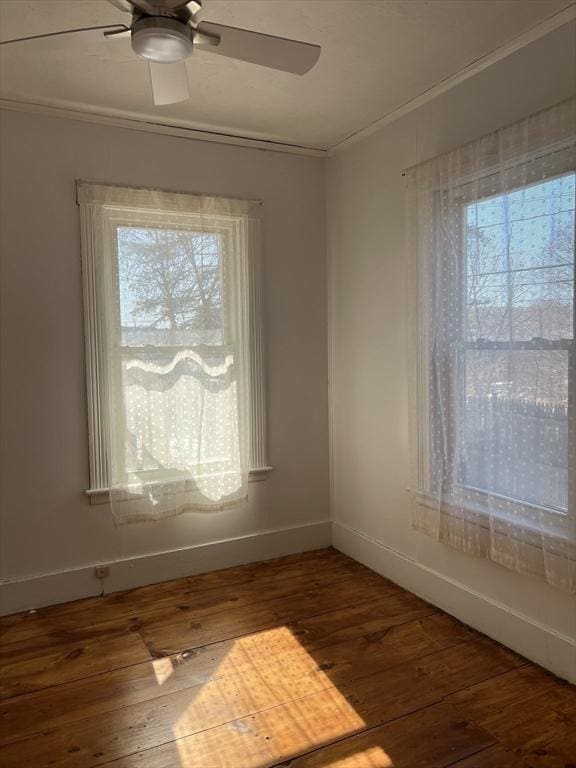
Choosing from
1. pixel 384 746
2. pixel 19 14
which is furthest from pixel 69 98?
pixel 384 746

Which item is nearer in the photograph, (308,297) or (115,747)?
(115,747)

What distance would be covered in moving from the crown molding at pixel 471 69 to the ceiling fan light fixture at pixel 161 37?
1437 mm

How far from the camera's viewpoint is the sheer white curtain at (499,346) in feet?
7.54

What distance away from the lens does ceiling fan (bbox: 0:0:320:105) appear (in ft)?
5.81

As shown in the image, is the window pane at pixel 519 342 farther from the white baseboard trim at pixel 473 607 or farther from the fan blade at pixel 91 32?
the fan blade at pixel 91 32

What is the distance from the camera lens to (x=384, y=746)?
203 cm

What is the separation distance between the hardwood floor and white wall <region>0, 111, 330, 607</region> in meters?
0.36

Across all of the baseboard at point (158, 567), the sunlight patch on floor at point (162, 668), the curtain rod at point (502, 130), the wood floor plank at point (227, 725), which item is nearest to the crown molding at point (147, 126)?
the curtain rod at point (502, 130)

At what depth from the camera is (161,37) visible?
1.79 meters

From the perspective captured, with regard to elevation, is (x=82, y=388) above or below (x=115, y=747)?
above

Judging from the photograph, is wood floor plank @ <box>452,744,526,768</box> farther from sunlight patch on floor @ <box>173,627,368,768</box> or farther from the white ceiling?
the white ceiling

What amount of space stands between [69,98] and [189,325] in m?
1.32

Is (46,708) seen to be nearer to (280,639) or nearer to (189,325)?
(280,639)

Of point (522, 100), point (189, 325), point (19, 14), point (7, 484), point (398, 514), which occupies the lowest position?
point (398, 514)
